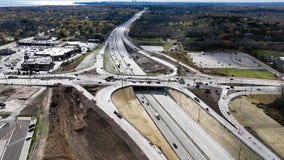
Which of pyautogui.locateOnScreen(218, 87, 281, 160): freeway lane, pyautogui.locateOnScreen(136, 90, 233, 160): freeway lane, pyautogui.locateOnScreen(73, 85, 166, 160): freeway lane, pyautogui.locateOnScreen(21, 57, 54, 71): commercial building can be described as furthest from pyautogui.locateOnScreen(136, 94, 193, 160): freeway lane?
pyautogui.locateOnScreen(21, 57, 54, 71): commercial building

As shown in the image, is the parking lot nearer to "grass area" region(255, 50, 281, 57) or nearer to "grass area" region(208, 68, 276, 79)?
"grass area" region(208, 68, 276, 79)

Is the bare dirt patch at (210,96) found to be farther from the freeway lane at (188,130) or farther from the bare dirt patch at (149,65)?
the bare dirt patch at (149,65)

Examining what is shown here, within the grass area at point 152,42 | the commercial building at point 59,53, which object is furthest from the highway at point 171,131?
the grass area at point 152,42

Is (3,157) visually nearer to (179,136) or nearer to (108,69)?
(179,136)

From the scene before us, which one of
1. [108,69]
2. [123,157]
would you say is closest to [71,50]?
[108,69]

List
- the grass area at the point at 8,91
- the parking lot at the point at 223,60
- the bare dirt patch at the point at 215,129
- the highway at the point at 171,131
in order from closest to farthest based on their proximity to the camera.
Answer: the bare dirt patch at the point at 215,129 → the highway at the point at 171,131 → the grass area at the point at 8,91 → the parking lot at the point at 223,60

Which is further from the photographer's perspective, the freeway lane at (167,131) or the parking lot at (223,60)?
the parking lot at (223,60)

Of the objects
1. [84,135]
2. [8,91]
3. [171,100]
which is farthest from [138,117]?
[8,91]
